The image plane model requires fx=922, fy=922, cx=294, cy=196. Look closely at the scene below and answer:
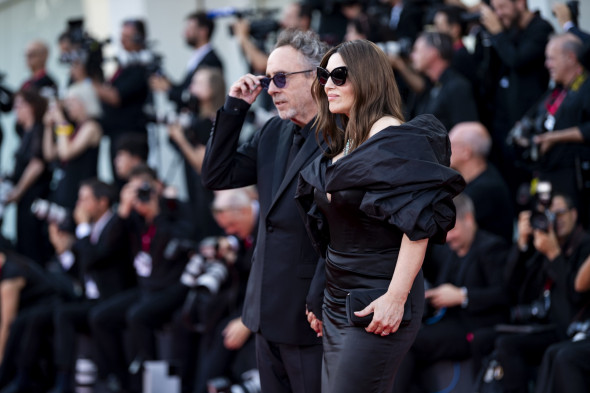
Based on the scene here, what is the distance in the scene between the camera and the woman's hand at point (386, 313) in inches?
107

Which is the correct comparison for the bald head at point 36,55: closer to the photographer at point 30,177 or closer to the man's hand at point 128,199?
the photographer at point 30,177

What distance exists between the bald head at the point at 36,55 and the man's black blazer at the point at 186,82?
2.05 m

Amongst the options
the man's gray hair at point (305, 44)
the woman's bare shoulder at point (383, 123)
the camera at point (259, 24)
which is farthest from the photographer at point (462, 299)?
the camera at point (259, 24)

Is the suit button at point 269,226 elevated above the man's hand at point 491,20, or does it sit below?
below

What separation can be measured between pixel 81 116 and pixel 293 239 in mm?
5470

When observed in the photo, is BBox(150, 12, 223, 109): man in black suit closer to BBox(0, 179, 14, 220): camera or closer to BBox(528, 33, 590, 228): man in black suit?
BBox(0, 179, 14, 220): camera

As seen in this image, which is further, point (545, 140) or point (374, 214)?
point (545, 140)

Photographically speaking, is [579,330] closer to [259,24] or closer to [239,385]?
[239,385]

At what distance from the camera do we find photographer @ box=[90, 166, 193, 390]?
6438mm

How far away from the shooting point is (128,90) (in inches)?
328

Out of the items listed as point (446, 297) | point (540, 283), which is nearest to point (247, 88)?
point (446, 297)

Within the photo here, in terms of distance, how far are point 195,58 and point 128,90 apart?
26.4 inches

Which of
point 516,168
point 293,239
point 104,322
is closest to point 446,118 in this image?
point 516,168

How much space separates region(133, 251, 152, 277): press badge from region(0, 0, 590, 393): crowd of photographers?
1 cm
